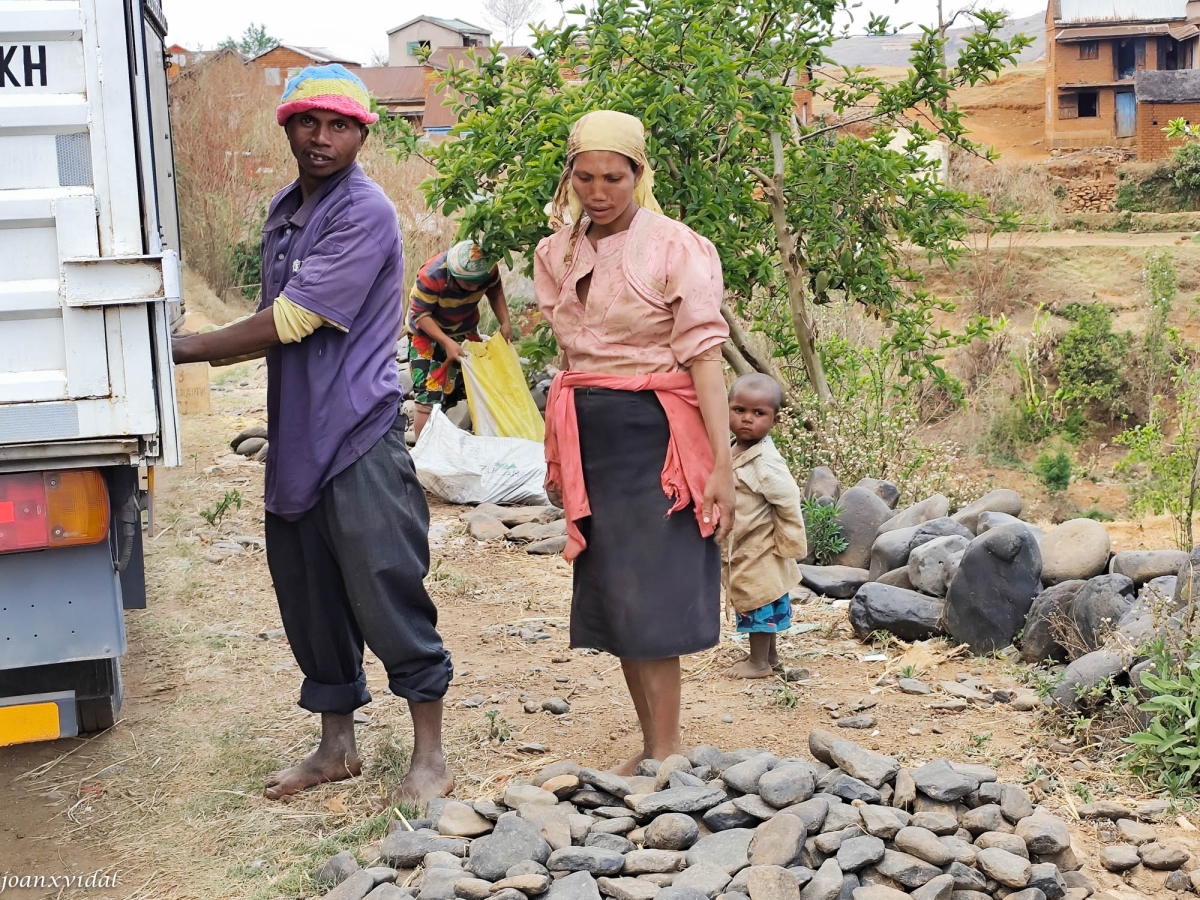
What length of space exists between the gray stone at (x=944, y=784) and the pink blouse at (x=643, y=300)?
3.63 feet

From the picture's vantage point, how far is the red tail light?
2578 mm

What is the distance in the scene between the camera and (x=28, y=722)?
8.79 ft

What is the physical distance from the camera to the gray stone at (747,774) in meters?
2.77

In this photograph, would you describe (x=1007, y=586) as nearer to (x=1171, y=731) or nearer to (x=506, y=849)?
(x=1171, y=731)

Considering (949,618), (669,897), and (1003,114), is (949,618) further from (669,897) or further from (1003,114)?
(1003,114)

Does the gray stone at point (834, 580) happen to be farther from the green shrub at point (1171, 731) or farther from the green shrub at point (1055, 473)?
the green shrub at point (1055, 473)

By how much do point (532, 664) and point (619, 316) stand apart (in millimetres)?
1880

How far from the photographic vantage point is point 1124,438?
7504 millimetres

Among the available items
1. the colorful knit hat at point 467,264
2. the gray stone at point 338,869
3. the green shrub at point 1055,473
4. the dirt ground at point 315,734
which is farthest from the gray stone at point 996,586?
the green shrub at point 1055,473

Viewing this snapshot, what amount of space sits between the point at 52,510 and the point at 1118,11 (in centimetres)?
3315

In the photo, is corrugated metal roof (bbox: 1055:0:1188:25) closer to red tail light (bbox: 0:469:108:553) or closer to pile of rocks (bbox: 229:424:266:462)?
pile of rocks (bbox: 229:424:266:462)

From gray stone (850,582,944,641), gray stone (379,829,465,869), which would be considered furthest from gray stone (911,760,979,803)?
gray stone (850,582,944,641)

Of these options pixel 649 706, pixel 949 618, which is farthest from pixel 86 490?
pixel 949 618

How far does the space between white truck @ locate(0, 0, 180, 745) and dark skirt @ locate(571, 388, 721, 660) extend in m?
1.02
